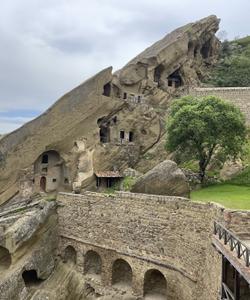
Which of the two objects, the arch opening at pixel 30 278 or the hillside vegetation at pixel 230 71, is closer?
the arch opening at pixel 30 278

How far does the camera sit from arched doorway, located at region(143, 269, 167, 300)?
945 inches

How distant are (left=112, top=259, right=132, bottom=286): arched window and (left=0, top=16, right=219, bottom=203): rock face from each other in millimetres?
10033

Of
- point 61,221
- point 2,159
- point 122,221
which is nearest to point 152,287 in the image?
point 122,221

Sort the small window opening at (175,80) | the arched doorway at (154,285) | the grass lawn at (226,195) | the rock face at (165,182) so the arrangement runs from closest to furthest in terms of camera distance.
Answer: the grass lawn at (226,195) → the rock face at (165,182) → the arched doorway at (154,285) → the small window opening at (175,80)

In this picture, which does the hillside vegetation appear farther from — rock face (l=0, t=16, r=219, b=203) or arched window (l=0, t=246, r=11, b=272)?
arched window (l=0, t=246, r=11, b=272)

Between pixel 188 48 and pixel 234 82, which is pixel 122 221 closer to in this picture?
pixel 188 48

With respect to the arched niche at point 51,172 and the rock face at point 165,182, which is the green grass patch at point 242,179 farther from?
the arched niche at point 51,172

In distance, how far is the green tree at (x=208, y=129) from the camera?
28.6m

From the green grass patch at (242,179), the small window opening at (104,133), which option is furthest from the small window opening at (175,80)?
the green grass patch at (242,179)

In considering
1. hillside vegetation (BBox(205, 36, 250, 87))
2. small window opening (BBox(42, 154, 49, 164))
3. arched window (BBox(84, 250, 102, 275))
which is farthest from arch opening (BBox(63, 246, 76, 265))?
hillside vegetation (BBox(205, 36, 250, 87))

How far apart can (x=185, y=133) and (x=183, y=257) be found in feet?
34.1

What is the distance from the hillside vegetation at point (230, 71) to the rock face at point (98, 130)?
21.8 feet

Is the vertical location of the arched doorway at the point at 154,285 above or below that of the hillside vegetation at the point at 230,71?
below

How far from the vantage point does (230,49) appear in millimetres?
60094
